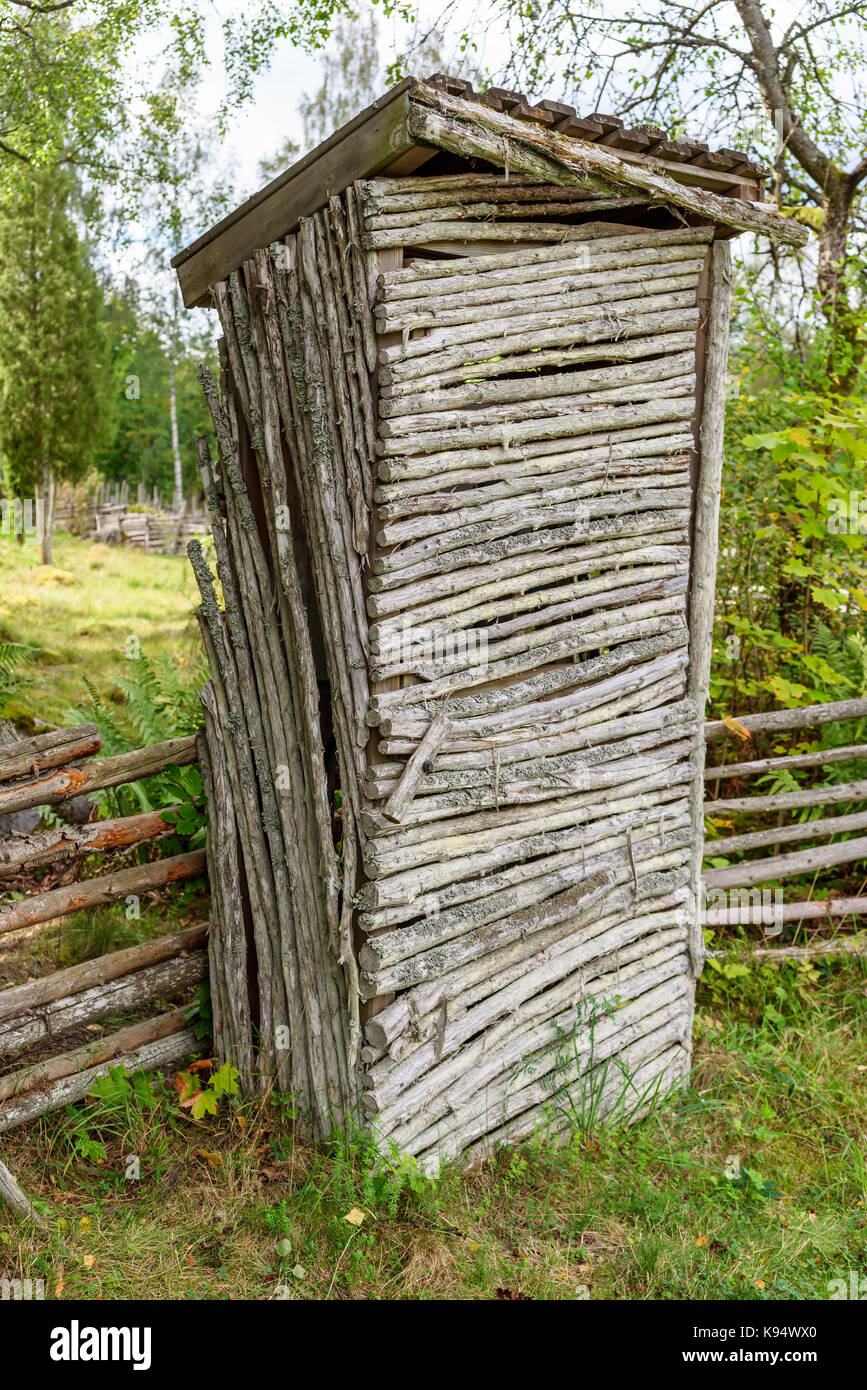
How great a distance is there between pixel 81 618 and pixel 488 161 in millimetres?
9460

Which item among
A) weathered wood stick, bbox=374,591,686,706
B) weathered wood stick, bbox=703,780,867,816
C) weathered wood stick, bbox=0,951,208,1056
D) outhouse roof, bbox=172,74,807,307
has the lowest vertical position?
weathered wood stick, bbox=0,951,208,1056

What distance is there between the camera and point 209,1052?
13.3 feet

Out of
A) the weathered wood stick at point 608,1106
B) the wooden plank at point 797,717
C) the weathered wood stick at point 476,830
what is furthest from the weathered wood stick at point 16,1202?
the wooden plank at point 797,717

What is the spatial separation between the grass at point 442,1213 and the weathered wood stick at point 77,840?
93 cm

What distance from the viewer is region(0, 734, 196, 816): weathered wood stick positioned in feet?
11.3

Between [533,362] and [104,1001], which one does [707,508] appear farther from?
[104,1001]

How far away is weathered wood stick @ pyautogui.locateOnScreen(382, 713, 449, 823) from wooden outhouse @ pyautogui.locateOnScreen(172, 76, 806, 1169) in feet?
0.06

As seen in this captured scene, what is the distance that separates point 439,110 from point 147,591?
12.2 meters

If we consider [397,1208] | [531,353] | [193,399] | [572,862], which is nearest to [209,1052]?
[397,1208]

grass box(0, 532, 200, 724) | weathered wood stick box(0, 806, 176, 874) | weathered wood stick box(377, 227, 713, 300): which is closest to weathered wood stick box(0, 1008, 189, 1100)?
weathered wood stick box(0, 806, 176, 874)

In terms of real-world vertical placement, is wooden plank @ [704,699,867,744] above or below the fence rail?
above

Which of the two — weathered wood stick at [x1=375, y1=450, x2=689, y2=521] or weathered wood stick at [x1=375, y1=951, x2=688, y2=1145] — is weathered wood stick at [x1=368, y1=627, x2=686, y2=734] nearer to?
weathered wood stick at [x1=375, y1=450, x2=689, y2=521]
